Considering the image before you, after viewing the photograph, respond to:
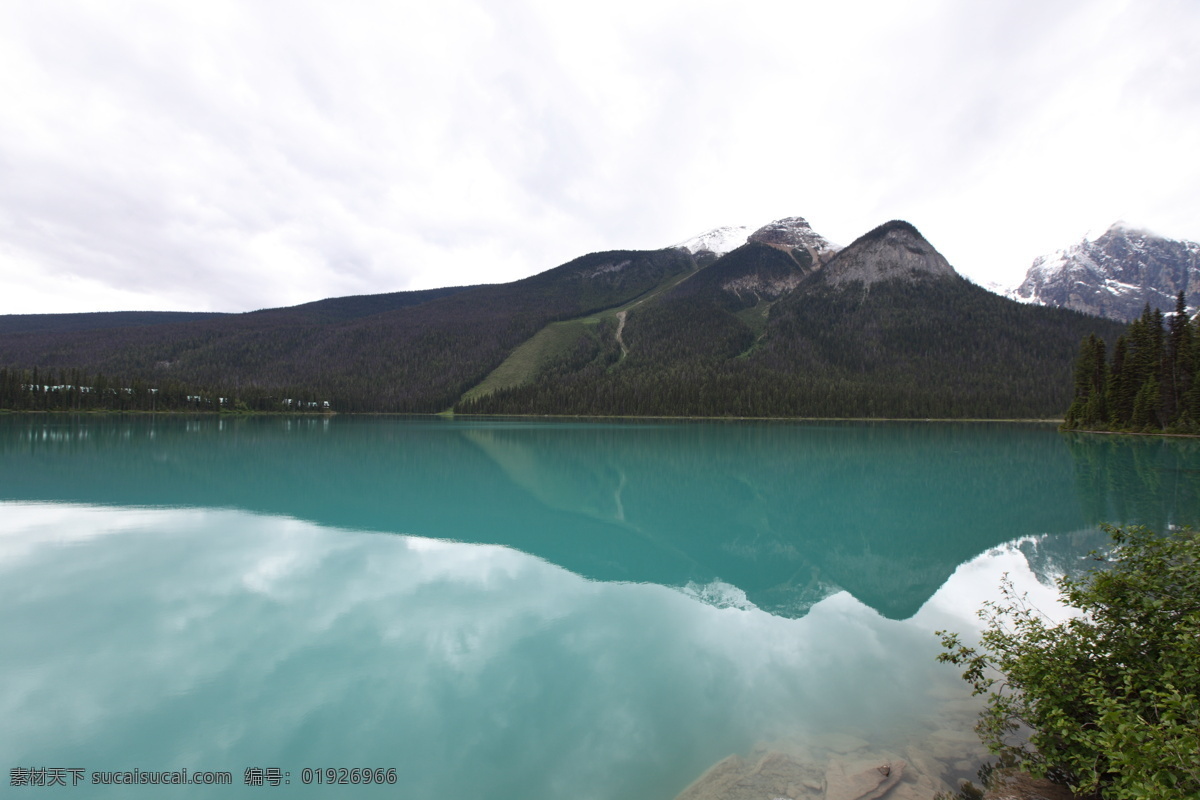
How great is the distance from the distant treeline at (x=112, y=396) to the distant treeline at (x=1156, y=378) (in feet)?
660

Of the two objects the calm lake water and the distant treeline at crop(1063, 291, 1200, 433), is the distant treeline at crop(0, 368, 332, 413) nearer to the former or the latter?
the calm lake water

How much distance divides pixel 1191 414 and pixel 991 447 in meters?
26.3

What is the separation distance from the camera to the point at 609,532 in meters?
25.3

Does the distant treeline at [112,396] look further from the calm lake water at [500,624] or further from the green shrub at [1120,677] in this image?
the green shrub at [1120,677]

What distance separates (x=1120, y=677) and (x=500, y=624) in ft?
39.3

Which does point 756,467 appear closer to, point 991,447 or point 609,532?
point 609,532

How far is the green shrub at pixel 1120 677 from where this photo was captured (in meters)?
5.39

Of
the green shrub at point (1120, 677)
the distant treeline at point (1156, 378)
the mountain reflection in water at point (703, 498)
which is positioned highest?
the distant treeline at point (1156, 378)

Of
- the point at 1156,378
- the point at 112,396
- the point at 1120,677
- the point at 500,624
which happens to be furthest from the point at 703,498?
the point at 112,396

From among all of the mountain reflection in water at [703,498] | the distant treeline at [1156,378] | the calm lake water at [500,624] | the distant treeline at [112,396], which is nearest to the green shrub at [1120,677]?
the calm lake water at [500,624]

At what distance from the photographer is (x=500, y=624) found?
1441cm

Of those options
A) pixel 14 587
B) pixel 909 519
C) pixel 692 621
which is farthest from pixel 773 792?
pixel 909 519

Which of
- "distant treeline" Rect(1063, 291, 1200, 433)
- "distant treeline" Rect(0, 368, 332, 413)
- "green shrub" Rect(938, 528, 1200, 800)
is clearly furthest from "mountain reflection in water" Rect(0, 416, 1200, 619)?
"distant treeline" Rect(0, 368, 332, 413)

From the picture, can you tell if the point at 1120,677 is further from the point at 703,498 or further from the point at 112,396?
the point at 112,396
